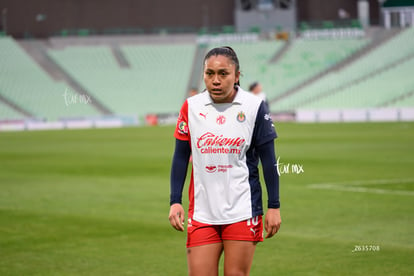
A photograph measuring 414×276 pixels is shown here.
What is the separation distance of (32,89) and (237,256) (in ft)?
199

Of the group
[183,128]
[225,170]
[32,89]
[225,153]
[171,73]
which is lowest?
[32,89]

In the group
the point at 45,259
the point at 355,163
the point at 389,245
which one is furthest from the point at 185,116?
the point at 355,163

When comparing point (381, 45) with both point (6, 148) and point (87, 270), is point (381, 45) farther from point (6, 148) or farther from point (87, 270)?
point (87, 270)

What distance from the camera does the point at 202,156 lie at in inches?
221

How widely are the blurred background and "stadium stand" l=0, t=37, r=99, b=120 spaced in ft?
0.31

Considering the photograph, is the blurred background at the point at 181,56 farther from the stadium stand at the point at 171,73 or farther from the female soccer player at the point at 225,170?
the female soccer player at the point at 225,170

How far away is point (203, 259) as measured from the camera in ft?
18.0

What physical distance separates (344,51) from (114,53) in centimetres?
2026

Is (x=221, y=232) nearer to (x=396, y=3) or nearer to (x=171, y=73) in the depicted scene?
(x=171, y=73)

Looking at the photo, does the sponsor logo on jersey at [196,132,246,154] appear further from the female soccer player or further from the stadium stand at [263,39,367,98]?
the stadium stand at [263,39,367,98]

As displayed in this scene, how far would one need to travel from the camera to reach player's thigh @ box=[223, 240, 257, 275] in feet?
18.2

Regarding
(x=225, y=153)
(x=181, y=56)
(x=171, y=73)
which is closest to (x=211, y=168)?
(x=225, y=153)

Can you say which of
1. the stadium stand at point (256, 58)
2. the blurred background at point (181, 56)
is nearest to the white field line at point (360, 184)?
the blurred background at point (181, 56)

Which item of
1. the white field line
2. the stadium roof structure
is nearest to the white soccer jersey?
the white field line
